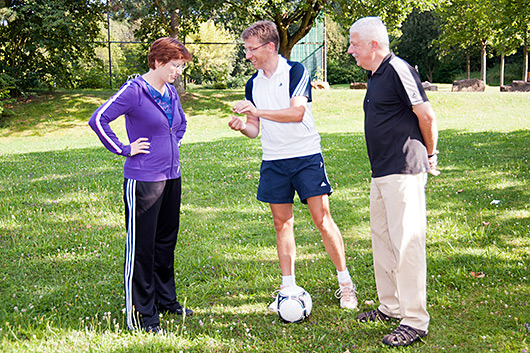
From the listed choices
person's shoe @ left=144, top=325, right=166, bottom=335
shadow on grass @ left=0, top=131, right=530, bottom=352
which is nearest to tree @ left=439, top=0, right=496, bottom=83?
shadow on grass @ left=0, top=131, right=530, bottom=352

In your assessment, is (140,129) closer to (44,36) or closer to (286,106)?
(286,106)

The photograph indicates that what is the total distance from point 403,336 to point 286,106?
2.08 m

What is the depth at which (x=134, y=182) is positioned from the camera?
3861 millimetres

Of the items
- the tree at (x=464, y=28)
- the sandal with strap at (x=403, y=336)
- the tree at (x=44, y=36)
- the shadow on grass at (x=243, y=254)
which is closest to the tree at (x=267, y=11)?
the tree at (x=44, y=36)

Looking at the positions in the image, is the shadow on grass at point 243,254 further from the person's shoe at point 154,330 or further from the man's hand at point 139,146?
the man's hand at point 139,146

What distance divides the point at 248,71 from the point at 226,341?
55.8 m

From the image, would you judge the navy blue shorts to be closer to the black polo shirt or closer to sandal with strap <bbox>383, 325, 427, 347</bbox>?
the black polo shirt

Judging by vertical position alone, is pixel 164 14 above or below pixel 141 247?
above

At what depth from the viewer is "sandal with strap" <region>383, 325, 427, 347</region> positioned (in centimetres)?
361

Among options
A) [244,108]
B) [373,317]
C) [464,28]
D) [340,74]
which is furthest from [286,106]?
[340,74]

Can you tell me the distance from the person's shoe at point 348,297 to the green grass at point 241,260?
4.2 inches

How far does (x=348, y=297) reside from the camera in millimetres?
4367

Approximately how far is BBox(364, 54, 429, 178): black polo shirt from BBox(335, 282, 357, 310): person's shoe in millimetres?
1228

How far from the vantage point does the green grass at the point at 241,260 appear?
381cm
